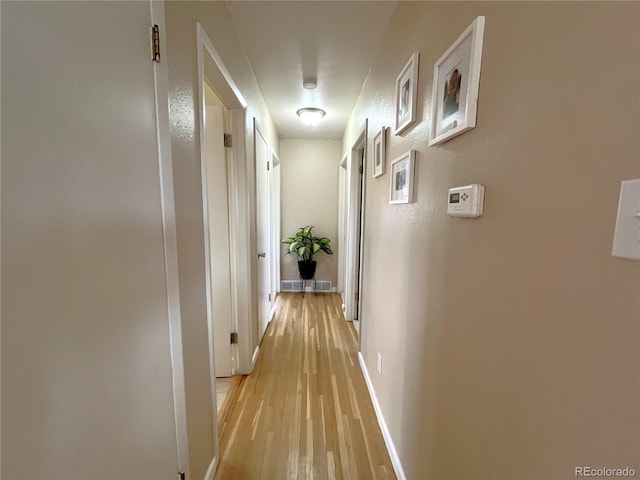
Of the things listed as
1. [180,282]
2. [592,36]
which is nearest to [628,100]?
[592,36]

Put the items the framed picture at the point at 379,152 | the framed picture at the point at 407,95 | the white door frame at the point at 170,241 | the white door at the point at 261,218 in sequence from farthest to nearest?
1. the white door at the point at 261,218
2. the framed picture at the point at 379,152
3. the framed picture at the point at 407,95
4. the white door frame at the point at 170,241

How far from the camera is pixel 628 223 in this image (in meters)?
0.38

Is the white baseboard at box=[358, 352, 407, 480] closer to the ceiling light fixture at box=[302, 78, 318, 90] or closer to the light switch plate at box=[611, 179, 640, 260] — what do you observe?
the light switch plate at box=[611, 179, 640, 260]

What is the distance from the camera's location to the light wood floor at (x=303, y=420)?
4.50 feet

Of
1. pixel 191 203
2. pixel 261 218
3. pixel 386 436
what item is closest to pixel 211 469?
pixel 386 436

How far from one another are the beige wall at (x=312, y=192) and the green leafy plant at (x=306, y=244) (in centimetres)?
17

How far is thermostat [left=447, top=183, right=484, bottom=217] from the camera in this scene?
0.71m

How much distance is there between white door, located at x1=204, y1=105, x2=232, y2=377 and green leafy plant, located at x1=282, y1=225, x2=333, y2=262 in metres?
2.10

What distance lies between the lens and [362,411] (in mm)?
1765

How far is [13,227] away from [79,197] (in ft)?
0.44

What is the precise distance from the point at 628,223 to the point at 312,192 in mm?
3996

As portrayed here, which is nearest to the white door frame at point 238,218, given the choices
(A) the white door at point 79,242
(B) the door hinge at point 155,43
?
(B) the door hinge at point 155,43

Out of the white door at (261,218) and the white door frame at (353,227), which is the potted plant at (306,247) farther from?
the white door at (261,218)

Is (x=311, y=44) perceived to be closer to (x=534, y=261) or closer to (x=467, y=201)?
(x=467, y=201)
